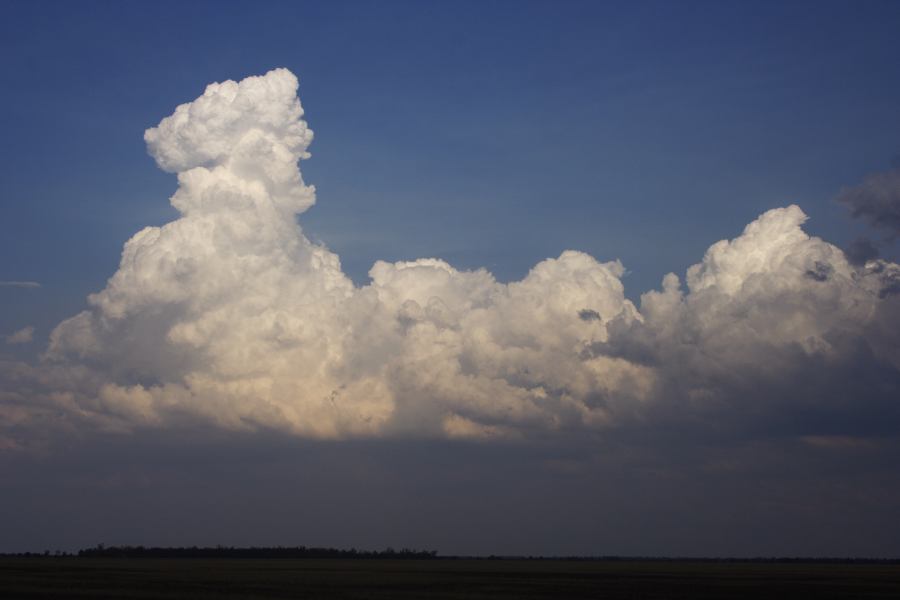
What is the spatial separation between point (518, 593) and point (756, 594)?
23.5 meters

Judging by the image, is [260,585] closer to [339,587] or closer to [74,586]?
[339,587]

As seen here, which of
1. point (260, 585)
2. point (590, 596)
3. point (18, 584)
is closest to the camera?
point (590, 596)

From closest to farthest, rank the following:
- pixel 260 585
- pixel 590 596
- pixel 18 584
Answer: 1. pixel 590 596
2. pixel 18 584
3. pixel 260 585

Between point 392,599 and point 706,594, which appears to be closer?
point 392,599

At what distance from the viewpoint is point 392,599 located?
79625 millimetres

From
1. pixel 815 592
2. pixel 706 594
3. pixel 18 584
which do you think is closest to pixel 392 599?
pixel 706 594

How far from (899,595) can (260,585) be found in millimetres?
62323

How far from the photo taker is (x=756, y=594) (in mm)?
97688

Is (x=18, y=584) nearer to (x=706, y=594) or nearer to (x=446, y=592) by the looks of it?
(x=446, y=592)

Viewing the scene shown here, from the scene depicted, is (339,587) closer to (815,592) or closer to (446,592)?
(446,592)

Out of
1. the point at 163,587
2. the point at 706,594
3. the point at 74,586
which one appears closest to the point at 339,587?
the point at 163,587

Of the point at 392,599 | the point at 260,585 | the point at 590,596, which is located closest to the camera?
the point at 392,599

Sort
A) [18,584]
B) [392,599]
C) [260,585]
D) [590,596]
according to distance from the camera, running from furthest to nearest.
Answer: [260,585] < [18,584] < [590,596] < [392,599]

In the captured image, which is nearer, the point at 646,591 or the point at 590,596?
the point at 590,596
